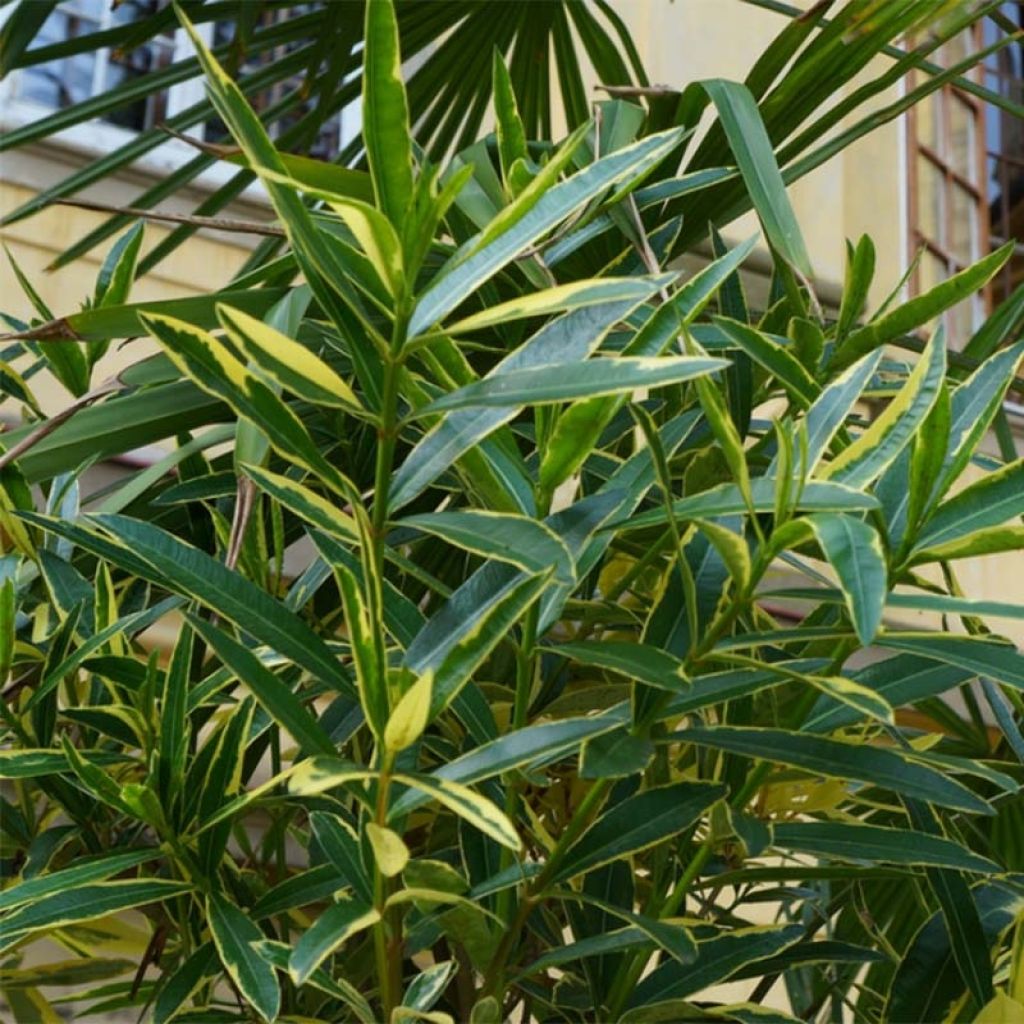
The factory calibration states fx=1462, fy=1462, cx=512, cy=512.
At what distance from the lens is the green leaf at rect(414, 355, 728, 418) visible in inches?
14.1

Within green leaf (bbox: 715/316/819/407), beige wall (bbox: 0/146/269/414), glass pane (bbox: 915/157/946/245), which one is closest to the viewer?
green leaf (bbox: 715/316/819/407)

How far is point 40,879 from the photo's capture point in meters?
0.47

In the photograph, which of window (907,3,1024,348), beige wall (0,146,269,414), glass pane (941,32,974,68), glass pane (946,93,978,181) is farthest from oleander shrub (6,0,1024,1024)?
glass pane (941,32,974,68)

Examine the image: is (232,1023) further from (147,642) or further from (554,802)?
(147,642)

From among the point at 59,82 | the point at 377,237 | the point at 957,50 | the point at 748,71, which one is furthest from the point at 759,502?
the point at 957,50

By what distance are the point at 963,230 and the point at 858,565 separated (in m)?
2.78

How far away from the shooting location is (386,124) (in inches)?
15.1

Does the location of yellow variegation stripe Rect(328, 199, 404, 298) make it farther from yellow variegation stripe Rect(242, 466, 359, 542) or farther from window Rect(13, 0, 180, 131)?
window Rect(13, 0, 180, 131)

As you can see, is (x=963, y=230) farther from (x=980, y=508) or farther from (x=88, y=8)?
(x=980, y=508)

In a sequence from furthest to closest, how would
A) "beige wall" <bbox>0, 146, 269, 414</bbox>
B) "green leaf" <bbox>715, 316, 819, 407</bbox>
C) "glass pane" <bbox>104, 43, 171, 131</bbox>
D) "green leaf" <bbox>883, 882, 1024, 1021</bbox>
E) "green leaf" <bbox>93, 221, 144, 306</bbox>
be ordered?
"glass pane" <bbox>104, 43, 171, 131</bbox> < "beige wall" <bbox>0, 146, 269, 414</bbox> < "green leaf" <bbox>93, 221, 144, 306</bbox> < "green leaf" <bbox>883, 882, 1024, 1021</bbox> < "green leaf" <bbox>715, 316, 819, 407</bbox>

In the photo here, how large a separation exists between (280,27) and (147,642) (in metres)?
0.89

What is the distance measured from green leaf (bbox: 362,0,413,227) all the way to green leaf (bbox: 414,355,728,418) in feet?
0.16

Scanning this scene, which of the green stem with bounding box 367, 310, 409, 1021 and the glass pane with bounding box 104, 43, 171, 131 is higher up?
the glass pane with bounding box 104, 43, 171, 131

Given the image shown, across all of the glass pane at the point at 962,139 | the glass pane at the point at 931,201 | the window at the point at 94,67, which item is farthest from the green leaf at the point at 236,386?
the glass pane at the point at 962,139
